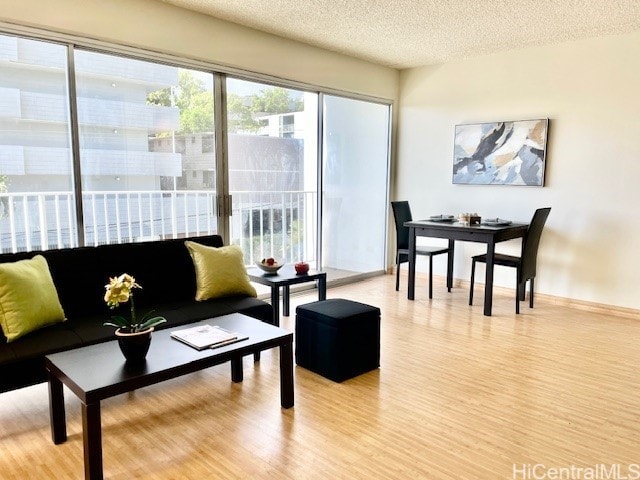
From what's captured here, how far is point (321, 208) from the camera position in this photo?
17.4 feet

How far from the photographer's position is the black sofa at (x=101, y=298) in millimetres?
2268

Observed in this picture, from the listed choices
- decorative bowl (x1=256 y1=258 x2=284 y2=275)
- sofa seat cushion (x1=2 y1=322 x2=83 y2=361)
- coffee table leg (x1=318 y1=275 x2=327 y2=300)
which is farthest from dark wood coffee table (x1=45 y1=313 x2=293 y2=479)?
coffee table leg (x1=318 y1=275 x2=327 y2=300)

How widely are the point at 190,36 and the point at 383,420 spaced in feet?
10.6

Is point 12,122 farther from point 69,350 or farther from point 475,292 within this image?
point 475,292

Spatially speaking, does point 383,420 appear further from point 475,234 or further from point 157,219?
point 157,219

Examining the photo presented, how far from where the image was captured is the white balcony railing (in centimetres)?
331

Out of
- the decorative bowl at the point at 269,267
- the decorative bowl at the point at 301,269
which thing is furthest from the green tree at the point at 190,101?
the decorative bowl at the point at 301,269

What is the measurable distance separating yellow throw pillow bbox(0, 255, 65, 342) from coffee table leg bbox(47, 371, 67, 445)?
1.32ft

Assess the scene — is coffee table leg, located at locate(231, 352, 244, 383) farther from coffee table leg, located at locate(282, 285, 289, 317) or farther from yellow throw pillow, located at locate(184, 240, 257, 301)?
coffee table leg, located at locate(282, 285, 289, 317)

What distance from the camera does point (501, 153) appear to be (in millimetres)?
5012

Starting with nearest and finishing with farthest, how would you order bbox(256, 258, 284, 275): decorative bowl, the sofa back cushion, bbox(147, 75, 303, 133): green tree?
the sofa back cushion, bbox(256, 258, 284, 275): decorative bowl, bbox(147, 75, 303, 133): green tree

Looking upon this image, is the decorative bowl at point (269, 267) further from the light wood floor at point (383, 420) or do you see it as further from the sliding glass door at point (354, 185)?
the sliding glass door at point (354, 185)

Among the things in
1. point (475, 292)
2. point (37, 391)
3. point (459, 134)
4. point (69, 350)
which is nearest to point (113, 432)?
point (69, 350)

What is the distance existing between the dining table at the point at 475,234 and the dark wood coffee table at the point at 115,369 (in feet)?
8.00
